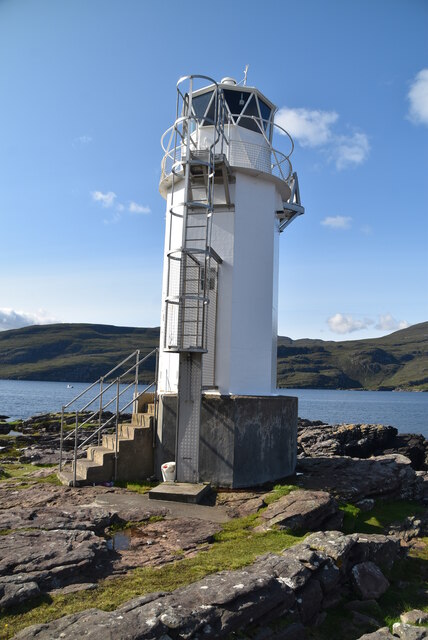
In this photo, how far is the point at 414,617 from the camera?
7.55 metres

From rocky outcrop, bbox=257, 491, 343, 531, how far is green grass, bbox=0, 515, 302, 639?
1.44 feet

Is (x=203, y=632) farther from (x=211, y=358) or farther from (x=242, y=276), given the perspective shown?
(x=242, y=276)

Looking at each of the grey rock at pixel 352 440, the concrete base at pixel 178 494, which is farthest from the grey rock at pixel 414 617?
the grey rock at pixel 352 440

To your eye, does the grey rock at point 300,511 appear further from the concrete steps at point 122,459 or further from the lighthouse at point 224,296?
the concrete steps at point 122,459

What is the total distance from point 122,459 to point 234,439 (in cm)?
316

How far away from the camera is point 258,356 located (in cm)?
1620

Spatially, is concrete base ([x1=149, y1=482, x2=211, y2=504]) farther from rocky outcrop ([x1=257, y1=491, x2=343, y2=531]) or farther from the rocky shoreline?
rocky outcrop ([x1=257, y1=491, x2=343, y2=531])

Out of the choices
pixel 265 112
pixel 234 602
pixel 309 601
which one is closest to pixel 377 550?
pixel 309 601

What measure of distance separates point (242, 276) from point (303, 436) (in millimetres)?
19908

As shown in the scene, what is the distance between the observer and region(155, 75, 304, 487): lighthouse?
14031mm

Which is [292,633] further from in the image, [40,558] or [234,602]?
[40,558]

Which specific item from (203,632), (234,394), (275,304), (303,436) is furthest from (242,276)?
(303,436)

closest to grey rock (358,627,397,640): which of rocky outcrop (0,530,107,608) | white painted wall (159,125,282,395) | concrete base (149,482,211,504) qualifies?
rocky outcrop (0,530,107,608)

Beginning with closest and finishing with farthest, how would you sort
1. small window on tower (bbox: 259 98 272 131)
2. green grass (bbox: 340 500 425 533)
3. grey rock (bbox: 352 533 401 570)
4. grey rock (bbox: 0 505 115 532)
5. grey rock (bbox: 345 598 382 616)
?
1. grey rock (bbox: 345 598 382 616)
2. grey rock (bbox: 352 533 401 570)
3. grey rock (bbox: 0 505 115 532)
4. green grass (bbox: 340 500 425 533)
5. small window on tower (bbox: 259 98 272 131)
